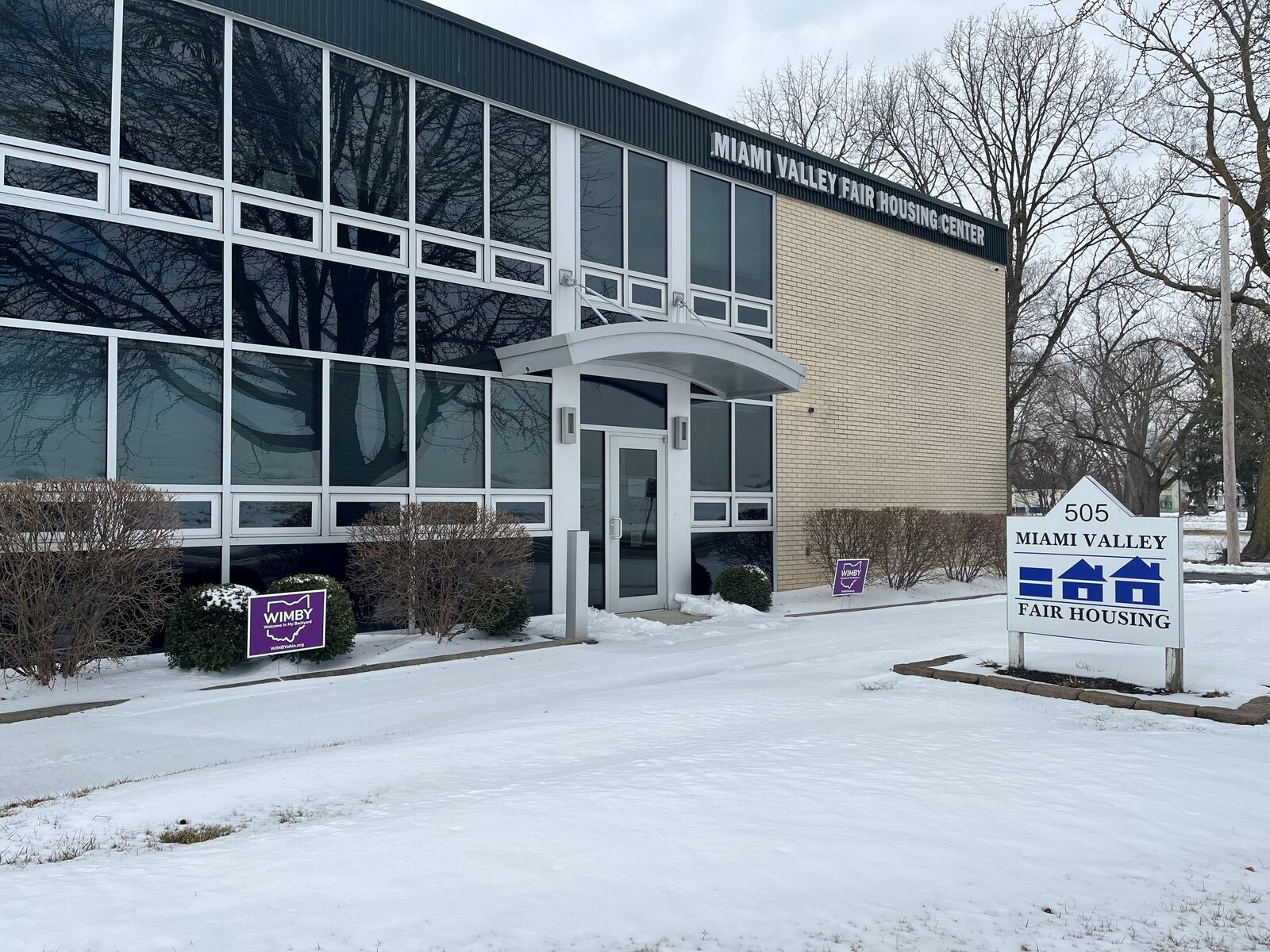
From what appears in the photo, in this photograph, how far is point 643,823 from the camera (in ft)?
14.1

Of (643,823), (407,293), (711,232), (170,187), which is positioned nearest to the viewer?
(643,823)

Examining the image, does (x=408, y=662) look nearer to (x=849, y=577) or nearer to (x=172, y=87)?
(x=172, y=87)

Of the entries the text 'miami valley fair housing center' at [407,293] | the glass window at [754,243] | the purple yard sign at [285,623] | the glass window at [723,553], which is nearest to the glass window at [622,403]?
the text 'miami valley fair housing center' at [407,293]

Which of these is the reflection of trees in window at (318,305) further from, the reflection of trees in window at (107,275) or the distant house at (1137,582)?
the distant house at (1137,582)

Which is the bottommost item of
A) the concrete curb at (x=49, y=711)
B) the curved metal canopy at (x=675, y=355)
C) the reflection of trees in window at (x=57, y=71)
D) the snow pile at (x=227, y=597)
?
the concrete curb at (x=49, y=711)

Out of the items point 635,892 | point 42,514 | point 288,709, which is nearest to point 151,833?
point 635,892

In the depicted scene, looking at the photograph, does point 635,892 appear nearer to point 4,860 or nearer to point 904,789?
point 904,789

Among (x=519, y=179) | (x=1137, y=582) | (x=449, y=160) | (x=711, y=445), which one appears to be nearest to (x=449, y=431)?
(x=449, y=160)

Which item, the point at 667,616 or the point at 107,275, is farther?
the point at 667,616

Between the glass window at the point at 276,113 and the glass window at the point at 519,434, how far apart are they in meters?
3.08

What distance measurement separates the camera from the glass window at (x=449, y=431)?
36.5 ft

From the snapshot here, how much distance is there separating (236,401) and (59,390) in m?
1.55

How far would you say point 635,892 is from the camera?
11.7ft

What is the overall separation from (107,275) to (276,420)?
2.02 metres
